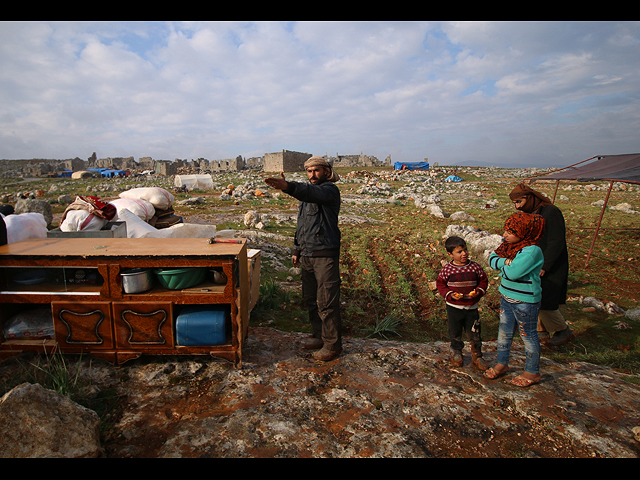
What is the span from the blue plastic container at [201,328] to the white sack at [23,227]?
2.33m

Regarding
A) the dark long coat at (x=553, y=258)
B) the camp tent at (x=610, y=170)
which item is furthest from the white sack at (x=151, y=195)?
the camp tent at (x=610, y=170)

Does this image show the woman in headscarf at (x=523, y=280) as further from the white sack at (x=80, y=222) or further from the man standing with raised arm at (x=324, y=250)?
the white sack at (x=80, y=222)

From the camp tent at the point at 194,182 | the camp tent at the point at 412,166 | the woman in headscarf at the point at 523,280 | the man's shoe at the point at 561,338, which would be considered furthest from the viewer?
the camp tent at the point at 412,166

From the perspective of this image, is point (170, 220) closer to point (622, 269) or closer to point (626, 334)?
point (626, 334)

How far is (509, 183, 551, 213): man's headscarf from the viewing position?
374 cm

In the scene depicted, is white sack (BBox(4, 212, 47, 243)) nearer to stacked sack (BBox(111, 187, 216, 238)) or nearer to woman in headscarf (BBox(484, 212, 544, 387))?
stacked sack (BBox(111, 187, 216, 238))

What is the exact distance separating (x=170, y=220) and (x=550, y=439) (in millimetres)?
7025

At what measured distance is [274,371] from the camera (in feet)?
10.8

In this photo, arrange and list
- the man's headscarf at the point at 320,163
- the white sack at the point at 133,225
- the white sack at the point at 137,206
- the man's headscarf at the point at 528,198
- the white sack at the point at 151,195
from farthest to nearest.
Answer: the white sack at the point at 151,195 → the white sack at the point at 137,206 → the white sack at the point at 133,225 → the man's headscarf at the point at 528,198 → the man's headscarf at the point at 320,163

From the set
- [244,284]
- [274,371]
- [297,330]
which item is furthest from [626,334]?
[244,284]

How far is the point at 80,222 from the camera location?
4.40 meters

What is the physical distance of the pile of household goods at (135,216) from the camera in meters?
4.47

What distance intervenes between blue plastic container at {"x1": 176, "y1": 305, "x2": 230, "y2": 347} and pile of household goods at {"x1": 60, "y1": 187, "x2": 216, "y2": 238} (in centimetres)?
245

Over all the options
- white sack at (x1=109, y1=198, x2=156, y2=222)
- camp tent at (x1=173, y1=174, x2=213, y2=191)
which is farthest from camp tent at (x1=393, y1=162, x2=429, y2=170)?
white sack at (x1=109, y1=198, x2=156, y2=222)
